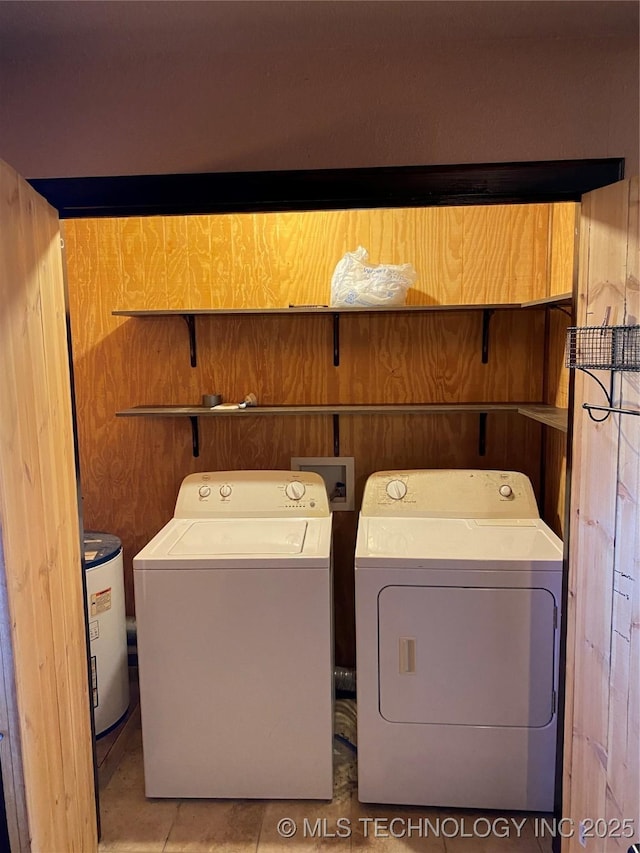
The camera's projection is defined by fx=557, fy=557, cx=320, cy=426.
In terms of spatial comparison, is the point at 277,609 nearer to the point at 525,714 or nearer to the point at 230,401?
the point at 525,714

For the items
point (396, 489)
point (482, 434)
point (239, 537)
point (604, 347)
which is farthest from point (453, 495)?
point (604, 347)

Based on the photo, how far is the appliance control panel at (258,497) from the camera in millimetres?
2252

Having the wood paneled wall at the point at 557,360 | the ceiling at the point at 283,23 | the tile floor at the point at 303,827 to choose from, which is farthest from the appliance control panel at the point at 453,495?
the ceiling at the point at 283,23

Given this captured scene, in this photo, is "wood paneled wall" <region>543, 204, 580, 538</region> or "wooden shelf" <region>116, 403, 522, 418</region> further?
"wooden shelf" <region>116, 403, 522, 418</region>

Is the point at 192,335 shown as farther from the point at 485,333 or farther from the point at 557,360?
the point at 557,360

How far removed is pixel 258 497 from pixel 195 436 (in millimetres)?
453

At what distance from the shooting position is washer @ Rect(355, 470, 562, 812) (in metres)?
1.75

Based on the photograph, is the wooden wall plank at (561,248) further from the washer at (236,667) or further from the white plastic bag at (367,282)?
the washer at (236,667)

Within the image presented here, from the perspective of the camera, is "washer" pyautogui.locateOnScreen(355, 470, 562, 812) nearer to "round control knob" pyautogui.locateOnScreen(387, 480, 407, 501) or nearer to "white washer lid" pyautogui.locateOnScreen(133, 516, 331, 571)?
"white washer lid" pyautogui.locateOnScreen(133, 516, 331, 571)

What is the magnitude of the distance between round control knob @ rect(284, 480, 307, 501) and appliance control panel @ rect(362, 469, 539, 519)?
0.84ft

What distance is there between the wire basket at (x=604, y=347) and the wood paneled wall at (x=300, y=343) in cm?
101

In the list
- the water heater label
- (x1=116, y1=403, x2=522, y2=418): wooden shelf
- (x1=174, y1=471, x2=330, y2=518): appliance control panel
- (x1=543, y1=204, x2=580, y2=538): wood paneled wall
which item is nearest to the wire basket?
(x1=543, y1=204, x2=580, y2=538): wood paneled wall

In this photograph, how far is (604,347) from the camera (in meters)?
1.35

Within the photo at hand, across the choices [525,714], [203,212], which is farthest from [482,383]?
[203,212]
